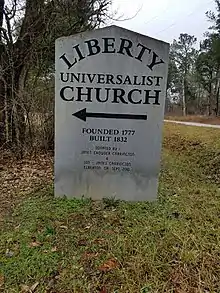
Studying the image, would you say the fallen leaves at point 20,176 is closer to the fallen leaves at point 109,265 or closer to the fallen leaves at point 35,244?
the fallen leaves at point 35,244

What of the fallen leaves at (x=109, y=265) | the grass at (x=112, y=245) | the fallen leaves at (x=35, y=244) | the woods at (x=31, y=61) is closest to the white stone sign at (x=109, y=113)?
the grass at (x=112, y=245)

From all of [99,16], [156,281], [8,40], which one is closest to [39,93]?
[8,40]

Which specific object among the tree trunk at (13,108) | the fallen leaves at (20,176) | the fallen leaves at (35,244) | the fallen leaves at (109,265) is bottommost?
the fallen leaves at (109,265)

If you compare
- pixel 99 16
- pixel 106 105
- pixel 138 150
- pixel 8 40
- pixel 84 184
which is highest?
pixel 99 16

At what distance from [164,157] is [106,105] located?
4.01 m

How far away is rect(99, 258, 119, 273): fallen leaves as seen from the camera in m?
2.61

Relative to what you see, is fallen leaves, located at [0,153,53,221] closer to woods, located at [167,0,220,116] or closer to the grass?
the grass

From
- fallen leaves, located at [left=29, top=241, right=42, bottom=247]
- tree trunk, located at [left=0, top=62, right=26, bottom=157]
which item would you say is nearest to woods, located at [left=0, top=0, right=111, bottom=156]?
tree trunk, located at [left=0, top=62, right=26, bottom=157]

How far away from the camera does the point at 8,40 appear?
6.08m

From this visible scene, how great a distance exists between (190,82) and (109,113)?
106 feet

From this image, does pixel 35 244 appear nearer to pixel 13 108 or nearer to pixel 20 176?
pixel 20 176

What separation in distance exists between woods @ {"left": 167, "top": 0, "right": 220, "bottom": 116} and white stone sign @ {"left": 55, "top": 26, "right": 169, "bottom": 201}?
83.7 ft

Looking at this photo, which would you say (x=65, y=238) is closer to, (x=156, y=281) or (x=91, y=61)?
(x=156, y=281)

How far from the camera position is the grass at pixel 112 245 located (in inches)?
97.9
